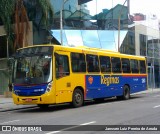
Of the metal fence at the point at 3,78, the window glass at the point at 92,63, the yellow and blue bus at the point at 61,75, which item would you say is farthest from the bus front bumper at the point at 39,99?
the metal fence at the point at 3,78

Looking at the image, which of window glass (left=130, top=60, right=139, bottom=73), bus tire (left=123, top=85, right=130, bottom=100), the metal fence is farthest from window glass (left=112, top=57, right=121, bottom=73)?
the metal fence

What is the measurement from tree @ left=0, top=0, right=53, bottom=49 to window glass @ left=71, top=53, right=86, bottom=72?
954 centimetres

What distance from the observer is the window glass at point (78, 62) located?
2053 cm

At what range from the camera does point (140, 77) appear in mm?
28938

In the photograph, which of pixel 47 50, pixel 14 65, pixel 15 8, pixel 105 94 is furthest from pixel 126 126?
pixel 15 8

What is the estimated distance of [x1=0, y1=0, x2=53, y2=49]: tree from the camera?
28.8m

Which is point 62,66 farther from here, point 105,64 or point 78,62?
point 105,64

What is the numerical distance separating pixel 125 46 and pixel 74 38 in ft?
26.4

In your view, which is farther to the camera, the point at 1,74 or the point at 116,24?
the point at 116,24

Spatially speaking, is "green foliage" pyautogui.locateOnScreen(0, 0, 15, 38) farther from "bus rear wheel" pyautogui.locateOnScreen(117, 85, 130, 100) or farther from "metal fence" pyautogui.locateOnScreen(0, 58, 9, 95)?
"bus rear wheel" pyautogui.locateOnScreen(117, 85, 130, 100)

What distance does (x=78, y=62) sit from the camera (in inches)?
829

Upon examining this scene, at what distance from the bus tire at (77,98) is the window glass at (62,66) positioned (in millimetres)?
1352

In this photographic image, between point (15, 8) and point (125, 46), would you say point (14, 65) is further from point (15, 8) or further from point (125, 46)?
point (125, 46)

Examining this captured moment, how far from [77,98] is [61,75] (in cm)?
197
